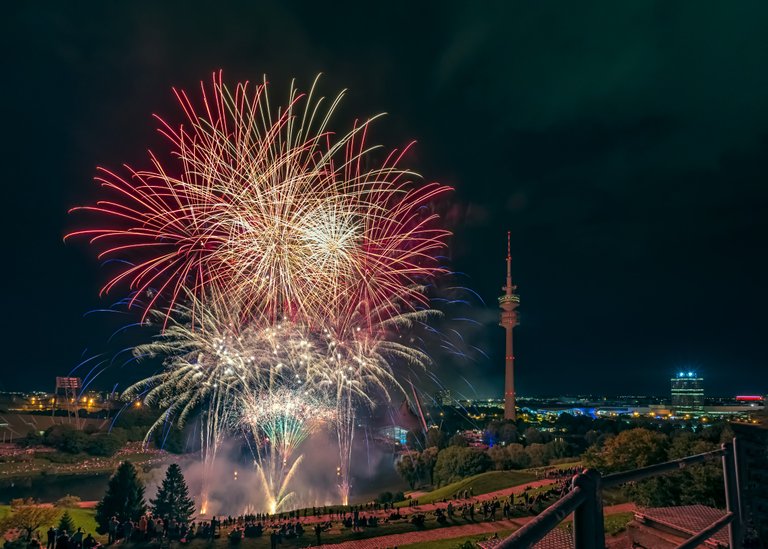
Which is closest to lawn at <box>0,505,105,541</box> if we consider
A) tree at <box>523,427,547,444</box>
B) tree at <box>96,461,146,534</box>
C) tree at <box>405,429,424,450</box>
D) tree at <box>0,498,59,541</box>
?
tree at <box>0,498,59,541</box>

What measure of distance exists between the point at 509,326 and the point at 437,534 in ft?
328

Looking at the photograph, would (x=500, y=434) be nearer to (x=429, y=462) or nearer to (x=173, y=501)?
(x=429, y=462)

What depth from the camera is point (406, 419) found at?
3314 inches

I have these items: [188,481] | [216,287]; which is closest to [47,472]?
[188,481]

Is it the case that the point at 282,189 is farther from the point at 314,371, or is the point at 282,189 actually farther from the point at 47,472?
the point at 47,472

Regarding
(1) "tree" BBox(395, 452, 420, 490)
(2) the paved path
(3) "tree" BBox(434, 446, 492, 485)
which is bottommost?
(1) "tree" BBox(395, 452, 420, 490)

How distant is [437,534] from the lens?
23859 mm

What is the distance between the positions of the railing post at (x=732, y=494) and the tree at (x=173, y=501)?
38.3 metres

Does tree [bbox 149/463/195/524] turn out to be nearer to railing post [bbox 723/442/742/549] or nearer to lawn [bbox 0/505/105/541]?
lawn [bbox 0/505/105/541]

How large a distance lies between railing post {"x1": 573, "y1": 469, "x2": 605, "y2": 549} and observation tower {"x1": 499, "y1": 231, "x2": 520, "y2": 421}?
11193 cm

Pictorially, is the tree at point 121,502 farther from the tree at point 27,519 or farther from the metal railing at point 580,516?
the metal railing at point 580,516

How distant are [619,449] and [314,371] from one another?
25.2 metres

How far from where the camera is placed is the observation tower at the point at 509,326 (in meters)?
110

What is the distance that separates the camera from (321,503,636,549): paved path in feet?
74.0
